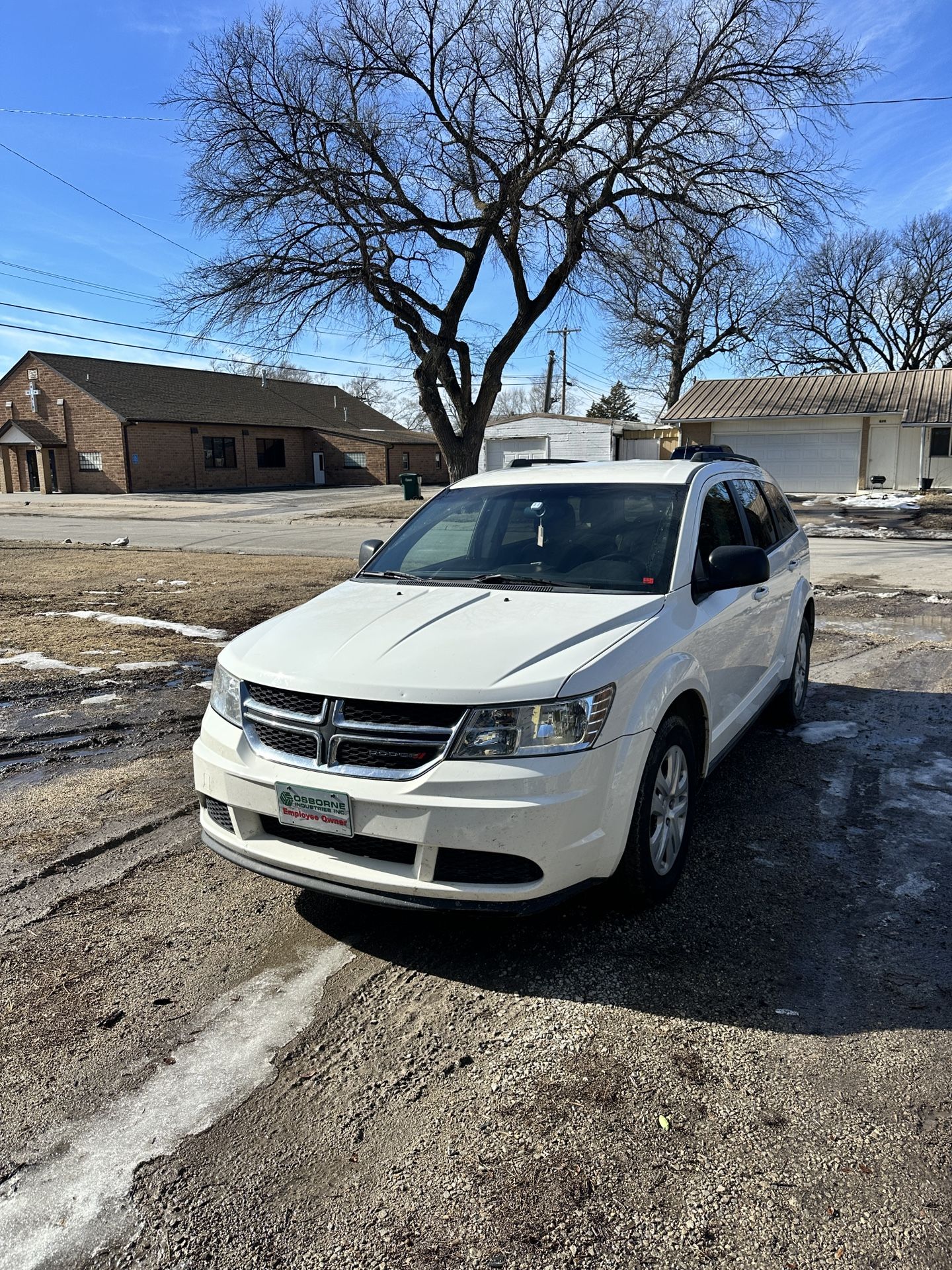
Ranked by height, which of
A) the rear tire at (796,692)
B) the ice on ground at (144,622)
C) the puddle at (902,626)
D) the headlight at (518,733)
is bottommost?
the puddle at (902,626)

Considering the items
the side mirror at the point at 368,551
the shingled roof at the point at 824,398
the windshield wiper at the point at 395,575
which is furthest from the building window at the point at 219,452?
the windshield wiper at the point at 395,575

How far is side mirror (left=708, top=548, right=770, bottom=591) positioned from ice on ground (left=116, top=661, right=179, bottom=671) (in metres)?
5.41

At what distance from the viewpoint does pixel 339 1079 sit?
2770 mm

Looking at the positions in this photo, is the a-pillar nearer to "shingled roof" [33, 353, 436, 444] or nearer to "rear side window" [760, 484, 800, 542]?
"shingled roof" [33, 353, 436, 444]

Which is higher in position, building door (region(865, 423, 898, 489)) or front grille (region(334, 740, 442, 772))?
building door (region(865, 423, 898, 489))

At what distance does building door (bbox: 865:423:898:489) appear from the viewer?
3444 cm

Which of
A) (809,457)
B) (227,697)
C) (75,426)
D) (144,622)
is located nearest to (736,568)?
(227,697)

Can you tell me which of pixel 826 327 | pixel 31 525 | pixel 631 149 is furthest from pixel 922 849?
pixel 826 327

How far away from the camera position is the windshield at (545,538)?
4.18 meters

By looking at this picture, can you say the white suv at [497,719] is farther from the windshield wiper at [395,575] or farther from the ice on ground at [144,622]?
the ice on ground at [144,622]

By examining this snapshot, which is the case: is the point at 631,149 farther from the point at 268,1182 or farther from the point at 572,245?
the point at 268,1182

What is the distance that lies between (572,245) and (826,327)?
3515 centimetres

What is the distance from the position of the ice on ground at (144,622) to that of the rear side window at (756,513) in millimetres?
5586

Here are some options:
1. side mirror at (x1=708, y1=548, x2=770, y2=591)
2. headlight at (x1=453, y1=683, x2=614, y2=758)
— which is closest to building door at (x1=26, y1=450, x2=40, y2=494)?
side mirror at (x1=708, y1=548, x2=770, y2=591)
